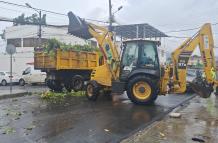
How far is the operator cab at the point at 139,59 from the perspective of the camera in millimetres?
13734

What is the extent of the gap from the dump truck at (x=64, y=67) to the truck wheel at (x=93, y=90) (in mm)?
3154

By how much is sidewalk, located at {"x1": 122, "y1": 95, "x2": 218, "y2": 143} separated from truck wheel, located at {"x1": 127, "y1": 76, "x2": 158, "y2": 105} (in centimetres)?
203

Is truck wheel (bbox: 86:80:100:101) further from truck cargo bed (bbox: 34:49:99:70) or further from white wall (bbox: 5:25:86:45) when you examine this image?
white wall (bbox: 5:25:86:45)

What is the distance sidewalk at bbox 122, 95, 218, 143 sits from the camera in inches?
310

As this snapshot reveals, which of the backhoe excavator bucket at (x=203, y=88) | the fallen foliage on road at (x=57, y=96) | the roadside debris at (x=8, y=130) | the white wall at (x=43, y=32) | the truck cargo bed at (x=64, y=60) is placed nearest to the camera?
the roadside debris at (x=8, y=130)

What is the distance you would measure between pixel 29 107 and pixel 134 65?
4657 mm

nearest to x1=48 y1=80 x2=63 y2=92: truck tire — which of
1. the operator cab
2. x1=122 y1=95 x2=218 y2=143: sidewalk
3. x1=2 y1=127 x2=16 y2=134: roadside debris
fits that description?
the operator cab

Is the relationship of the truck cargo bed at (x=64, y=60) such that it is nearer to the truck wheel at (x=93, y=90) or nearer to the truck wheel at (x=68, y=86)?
the truck wheel at (x=68, y=86)

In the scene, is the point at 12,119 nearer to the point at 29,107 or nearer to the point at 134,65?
the point at 29,107

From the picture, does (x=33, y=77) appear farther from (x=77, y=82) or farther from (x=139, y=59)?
(x=139, y=59)

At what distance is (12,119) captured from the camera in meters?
10.2

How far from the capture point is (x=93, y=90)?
15.0 meters

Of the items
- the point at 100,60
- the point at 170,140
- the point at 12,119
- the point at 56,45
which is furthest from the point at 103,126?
the point at 100,60

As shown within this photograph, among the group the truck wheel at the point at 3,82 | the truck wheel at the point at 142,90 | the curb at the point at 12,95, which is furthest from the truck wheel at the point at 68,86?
the truck wheel at the point at 3,82
